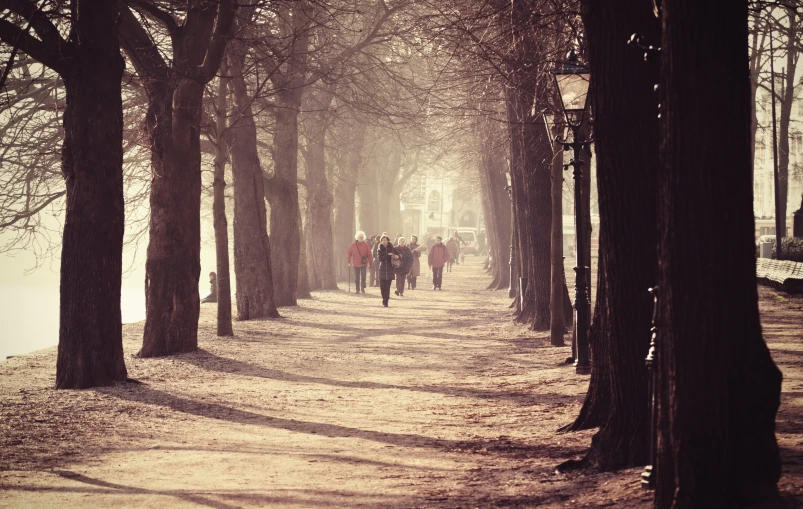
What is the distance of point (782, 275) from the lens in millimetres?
23094

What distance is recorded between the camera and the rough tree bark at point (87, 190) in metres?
12.1

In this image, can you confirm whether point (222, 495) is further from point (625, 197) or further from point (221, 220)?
point (221, 220)

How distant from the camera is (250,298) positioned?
23.0m

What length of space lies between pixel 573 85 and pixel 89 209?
5.77 metres

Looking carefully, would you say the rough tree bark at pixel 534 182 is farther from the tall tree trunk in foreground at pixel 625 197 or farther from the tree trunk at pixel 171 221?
the tall tree trunk in foreground at pixel 625 197

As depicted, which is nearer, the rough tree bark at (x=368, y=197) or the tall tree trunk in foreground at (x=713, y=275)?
the tall tree trunk in foreground at (x=713, y=275)

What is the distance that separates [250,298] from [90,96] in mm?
11170

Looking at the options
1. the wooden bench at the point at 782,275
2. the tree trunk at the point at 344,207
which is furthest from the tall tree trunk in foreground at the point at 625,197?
the tree trunk at the point at 344,207

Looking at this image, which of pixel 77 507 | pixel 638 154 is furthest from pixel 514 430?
pixel 77 507

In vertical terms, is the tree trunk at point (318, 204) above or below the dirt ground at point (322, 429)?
above

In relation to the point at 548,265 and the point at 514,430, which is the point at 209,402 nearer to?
the point at 514,430

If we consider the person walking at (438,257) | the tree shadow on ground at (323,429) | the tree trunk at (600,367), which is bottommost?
the tree shadow on ground at (323,429)

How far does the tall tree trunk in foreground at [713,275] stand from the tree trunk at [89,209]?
8.30 metres

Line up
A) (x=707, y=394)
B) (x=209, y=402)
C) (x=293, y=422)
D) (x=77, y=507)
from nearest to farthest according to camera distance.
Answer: (x=707, y=394) → (x=77, y=507) → (x=293, y=422) → (x=209, y=402)
